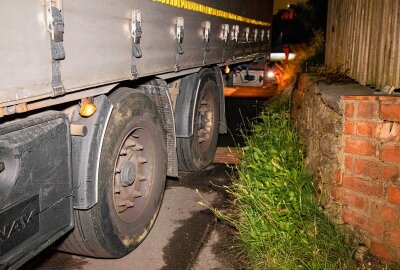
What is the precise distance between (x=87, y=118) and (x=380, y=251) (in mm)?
2215

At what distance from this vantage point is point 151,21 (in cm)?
294

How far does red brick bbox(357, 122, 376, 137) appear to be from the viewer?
268 cm

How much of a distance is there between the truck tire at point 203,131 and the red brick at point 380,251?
214 cm

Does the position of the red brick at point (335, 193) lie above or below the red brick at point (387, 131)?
below

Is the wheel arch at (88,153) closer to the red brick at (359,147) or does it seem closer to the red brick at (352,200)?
the red brick at (359,147)

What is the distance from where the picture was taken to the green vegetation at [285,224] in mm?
2791

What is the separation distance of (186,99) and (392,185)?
7.36 feet

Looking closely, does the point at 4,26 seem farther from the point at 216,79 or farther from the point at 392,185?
the point at 216,79

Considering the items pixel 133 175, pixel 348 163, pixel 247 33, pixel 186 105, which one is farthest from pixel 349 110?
pixel 247 33

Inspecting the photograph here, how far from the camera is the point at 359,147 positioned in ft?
9.12

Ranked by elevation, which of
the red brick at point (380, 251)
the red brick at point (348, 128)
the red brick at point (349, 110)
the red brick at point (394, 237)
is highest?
the red brick at point (349, 110)

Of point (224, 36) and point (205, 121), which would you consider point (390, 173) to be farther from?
point (224, 36)

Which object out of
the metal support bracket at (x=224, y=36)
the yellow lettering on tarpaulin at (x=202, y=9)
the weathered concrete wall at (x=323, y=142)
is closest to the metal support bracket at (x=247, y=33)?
the yellow lettering on tarpaulin at (x=202, y=9)

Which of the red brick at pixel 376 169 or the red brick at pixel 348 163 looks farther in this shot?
the red brick at pixel 348 163
